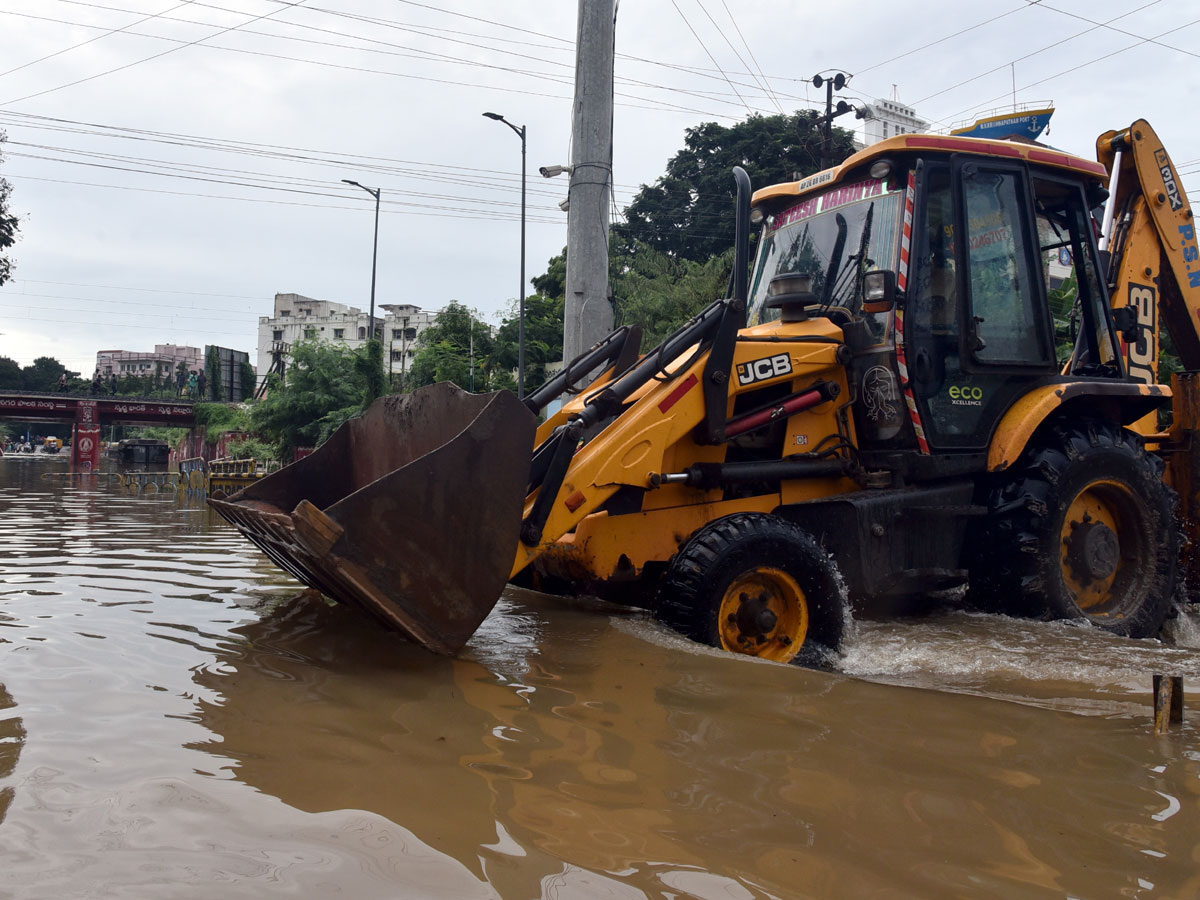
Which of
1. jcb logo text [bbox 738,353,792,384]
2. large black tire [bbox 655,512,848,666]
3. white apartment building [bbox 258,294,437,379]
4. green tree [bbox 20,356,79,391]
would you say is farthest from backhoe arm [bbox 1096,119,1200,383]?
green tree [bbox 20,356,79,391]

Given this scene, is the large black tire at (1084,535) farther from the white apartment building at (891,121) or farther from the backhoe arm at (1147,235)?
the white apartment building at (891,121)

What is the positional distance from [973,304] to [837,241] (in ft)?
3.04

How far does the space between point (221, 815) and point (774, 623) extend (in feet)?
9.90

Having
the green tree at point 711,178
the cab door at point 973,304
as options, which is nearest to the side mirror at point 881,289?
the cab door at point 973,304

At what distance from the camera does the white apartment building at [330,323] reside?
280 ft

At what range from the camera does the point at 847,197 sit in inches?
237

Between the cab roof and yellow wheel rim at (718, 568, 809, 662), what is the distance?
2.55m

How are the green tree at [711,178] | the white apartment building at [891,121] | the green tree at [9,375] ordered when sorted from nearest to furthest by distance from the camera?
the green tree at [711,178] < the white apartment building at [891,121] < the green tree at [9,375]

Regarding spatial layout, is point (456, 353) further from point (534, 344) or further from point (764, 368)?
point (764, 368)

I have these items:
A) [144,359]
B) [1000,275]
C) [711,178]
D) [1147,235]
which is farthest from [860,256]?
[144,359]

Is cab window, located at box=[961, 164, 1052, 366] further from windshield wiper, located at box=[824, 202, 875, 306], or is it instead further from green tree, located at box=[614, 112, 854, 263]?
green tree, located at box=[614, 112, 854, 263]

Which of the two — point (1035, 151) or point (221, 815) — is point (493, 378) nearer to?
point (1035, 151)

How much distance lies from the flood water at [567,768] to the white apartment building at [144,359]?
15073cm

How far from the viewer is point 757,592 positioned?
4871 mm
